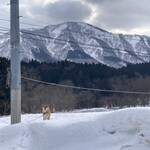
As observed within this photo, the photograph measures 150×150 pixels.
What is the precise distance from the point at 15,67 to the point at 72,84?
165 ft

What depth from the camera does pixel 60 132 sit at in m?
7.80

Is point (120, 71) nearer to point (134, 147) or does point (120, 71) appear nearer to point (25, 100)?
point (25, 100)

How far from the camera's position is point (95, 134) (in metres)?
7.66

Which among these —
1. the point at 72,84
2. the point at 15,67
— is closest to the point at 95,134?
the point at 15,67

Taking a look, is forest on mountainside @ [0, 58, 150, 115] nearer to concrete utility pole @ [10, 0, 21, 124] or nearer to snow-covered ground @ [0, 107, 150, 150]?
concrete utility pole @ [10, 0, 21, 124]

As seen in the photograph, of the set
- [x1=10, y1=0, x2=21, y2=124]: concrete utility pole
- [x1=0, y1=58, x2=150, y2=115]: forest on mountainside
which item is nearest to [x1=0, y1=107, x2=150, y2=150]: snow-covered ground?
[x1=10, y1=0, x2=21, y2=124]: concrete utility pole

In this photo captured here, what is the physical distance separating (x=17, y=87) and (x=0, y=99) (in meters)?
30.5

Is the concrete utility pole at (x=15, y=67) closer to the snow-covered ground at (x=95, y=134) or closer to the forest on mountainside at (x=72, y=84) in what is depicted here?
the snow-covered ground at (x=95, y=134)

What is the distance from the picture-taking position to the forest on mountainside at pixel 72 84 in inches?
1810

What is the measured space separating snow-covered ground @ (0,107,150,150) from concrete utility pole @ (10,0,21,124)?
2.06m

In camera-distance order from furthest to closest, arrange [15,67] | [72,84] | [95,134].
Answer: [72,84] → [15,67] → [95,134]

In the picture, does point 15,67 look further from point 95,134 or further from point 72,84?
point 72,84

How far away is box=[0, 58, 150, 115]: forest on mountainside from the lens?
4597 centimetres

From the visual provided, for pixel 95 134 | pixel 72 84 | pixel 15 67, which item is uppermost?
pixel 15 67
